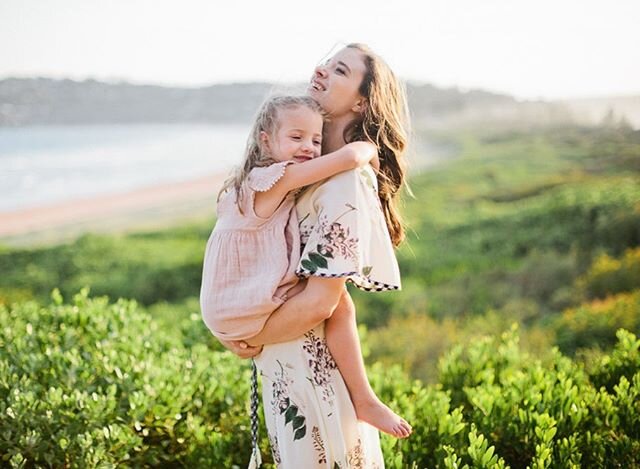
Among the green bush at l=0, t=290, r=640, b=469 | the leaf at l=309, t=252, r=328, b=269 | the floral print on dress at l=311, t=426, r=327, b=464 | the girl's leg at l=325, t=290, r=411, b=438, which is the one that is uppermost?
the leaf at l=309, t=252, r=328, b=269

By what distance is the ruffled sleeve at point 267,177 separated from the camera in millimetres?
2312

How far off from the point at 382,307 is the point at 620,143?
4658 millimetres

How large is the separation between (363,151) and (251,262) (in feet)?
1.54

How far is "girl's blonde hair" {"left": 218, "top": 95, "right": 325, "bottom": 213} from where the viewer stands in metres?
2.40

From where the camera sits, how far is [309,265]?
229 cm

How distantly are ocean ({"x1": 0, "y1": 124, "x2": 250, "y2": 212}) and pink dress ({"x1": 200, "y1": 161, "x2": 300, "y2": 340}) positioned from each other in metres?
7.82

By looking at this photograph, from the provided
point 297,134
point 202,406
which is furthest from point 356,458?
point 202,406

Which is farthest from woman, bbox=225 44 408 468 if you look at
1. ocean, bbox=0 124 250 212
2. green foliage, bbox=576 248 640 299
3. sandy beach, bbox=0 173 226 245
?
sandy beach, bbox=0 173 226 245

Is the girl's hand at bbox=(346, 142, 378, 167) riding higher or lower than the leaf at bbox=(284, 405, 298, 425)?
higher

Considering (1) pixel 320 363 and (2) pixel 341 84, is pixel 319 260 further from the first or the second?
(2) pixel 341 84

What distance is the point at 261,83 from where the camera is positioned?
11594mm

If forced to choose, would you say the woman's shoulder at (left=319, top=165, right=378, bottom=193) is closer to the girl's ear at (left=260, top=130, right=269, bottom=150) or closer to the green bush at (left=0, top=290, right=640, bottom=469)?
the girl's ear at (left=260, top=130, right=269, bottom=150)

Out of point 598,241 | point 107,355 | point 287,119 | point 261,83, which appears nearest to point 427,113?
point 261,83

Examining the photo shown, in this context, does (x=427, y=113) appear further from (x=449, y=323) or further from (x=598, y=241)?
(x=449, y=323)
